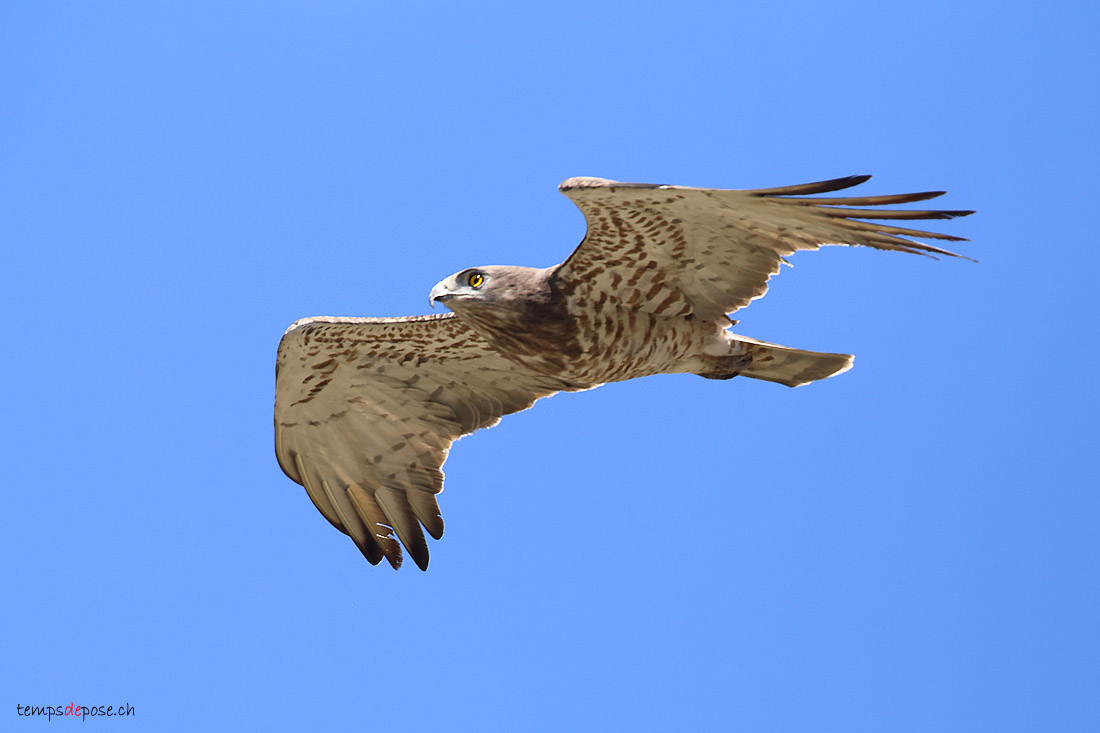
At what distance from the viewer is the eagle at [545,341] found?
6.89 m

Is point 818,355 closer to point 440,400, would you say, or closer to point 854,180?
point 854,180

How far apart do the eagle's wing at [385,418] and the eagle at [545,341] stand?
1cm

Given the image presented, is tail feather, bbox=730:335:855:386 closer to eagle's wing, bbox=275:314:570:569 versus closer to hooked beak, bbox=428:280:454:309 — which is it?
eagle's wing, bbox=275:314:570:569

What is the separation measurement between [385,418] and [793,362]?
10.7 feet

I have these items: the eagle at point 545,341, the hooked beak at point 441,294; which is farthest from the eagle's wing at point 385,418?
the hooked beak at point 441,294

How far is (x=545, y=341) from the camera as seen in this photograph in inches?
302

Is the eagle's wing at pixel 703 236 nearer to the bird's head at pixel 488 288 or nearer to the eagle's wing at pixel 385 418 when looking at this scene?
the bird's head at pixel 488 288

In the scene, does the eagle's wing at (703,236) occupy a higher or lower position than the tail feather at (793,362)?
higher

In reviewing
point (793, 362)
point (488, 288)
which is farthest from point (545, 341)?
point (793, 362)

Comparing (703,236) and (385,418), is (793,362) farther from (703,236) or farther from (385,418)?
(385,418)

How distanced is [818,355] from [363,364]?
3468 mm

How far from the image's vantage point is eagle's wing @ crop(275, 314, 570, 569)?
8.67m

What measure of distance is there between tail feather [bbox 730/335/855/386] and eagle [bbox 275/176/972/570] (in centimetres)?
1

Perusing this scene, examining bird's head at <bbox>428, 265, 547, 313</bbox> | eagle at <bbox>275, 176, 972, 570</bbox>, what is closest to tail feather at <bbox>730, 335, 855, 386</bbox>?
eagle at <bbox>275, 176, 972, 570</bbox>
